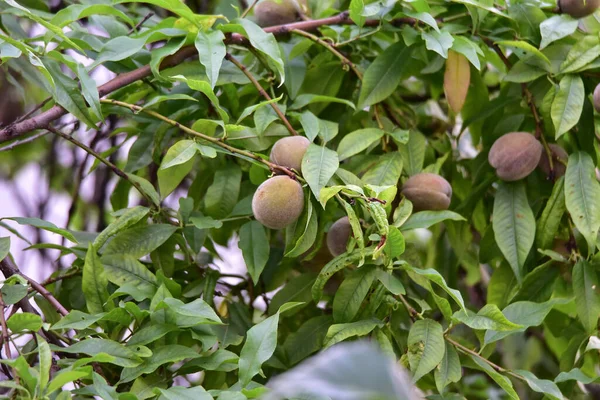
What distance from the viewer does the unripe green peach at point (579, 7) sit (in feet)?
3.07

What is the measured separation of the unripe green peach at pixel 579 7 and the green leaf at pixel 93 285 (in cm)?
66

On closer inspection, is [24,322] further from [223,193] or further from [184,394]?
[223,193]

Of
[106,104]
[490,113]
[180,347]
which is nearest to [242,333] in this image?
[180,347]

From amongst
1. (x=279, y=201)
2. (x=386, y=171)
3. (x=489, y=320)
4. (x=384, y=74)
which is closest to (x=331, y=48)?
(x=384, y=74)

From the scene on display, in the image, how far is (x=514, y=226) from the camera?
931 mm

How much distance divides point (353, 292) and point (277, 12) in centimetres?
44

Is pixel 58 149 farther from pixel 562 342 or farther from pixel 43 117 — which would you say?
pixel 562 342

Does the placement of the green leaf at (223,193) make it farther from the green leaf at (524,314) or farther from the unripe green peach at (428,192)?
the green leaf at (524,314)

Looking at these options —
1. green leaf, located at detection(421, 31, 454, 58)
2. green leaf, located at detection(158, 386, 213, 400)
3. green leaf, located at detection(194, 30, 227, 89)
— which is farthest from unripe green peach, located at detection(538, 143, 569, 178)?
green leaf, located at detection(158, 386, 213, 400)

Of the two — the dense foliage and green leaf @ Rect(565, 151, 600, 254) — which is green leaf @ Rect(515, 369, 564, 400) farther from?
green leaf @ Rect(565, 151, 600, 254)

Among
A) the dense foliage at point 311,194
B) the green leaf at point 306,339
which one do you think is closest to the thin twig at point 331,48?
the dense foliage at point 311,194

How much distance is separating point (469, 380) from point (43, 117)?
914 millimetres

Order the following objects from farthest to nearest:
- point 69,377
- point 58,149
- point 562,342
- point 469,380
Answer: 1. point 58,149
2. point 469,380
3. point 562,342
4. point 69,377

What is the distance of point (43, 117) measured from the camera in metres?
0.85
